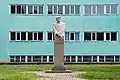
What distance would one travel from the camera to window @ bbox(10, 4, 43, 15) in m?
56.3

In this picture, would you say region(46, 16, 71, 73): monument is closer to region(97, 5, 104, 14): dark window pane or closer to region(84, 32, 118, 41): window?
region(84, 32, 118, 41): window

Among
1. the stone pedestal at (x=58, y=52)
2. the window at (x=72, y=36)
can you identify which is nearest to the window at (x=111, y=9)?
the window at (x=72, y=36)

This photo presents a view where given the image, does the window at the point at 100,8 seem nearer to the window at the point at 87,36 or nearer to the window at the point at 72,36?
the window at the point at 87,36

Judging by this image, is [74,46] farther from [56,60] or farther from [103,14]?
[56,60]

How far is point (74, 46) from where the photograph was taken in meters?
56.7

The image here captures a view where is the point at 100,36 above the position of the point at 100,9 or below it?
below

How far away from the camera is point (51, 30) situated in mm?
55969

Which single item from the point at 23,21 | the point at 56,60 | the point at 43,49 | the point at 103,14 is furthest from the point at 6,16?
the point at 56,60

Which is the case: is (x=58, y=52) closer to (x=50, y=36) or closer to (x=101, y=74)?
(x=101, y=74)

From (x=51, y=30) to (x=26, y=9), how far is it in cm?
400

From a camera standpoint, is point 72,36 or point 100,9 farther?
point 100,9

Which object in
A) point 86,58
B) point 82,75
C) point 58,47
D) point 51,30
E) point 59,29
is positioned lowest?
point 86,58

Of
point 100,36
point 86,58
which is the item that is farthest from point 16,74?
point 100,36

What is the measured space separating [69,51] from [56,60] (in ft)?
92.4
